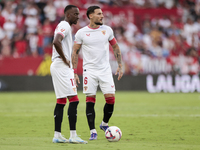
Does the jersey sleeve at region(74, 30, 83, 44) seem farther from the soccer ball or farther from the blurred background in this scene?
the blurred background

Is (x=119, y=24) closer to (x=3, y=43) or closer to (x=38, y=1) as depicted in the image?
(x=38, y=1)

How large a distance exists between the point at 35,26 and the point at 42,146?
50.3ft

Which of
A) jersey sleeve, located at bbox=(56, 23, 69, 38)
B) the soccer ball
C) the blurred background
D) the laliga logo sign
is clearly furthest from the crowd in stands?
the soccer ball

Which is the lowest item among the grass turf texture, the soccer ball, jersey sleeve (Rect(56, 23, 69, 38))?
the grass turf texture

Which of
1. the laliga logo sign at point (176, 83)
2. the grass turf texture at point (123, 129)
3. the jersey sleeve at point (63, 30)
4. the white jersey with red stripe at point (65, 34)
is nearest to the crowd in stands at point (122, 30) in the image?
the laliga logo sign at point (176, 83)

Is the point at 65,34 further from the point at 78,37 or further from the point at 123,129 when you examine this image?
the point at 123,129

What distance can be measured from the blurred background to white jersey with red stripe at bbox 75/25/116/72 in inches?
474

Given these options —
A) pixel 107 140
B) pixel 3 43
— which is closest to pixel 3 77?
pixel 3 43

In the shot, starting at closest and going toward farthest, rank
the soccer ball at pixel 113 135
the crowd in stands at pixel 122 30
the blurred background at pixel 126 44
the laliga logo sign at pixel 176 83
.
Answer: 1. the soccer ball at pixel 113 135
2. the laliga logo sign at pixel 176 83
3. the blurred background at pixel 126 44
4. the crowd in stands at pixel 122 30

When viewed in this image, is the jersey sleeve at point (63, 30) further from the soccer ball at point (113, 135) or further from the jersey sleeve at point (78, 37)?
the soccer ball at point (113, 135)

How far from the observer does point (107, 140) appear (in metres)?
6.38

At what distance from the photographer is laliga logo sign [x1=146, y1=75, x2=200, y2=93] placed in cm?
1898

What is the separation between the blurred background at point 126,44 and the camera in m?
19.1

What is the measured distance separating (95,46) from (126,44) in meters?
14.0
